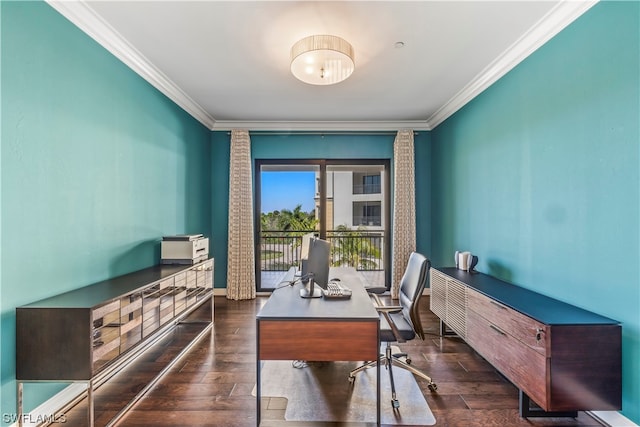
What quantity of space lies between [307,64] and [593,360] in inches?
104

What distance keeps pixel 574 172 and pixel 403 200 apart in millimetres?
2696

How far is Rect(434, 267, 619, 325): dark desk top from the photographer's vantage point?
1.75 m

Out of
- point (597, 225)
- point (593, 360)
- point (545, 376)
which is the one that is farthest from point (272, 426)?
point (597, 225)

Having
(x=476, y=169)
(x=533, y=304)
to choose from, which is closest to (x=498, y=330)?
(x=533, y=304)

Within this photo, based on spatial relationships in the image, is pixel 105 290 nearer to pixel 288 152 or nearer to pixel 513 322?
pixel 513 322

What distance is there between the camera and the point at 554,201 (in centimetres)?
223

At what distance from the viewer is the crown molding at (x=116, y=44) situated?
6.73 feet

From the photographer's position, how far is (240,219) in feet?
15.3

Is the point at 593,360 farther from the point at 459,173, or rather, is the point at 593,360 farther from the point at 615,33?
the point at 459,173

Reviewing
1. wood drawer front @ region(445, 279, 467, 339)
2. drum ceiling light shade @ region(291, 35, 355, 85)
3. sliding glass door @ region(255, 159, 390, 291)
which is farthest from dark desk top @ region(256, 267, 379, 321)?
sliding glass door @ region(255, 159, 390, 291)

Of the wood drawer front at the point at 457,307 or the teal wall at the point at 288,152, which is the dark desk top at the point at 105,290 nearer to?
the teal wall at the point at 288,152

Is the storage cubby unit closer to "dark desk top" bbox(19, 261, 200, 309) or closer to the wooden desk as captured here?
"dark desk top" bbox(19, 261, 200, 309)

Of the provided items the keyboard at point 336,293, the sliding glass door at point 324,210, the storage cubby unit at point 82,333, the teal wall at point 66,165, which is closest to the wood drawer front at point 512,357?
the keyboard at point 336,293

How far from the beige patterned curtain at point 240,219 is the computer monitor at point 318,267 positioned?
2582 millimetres
